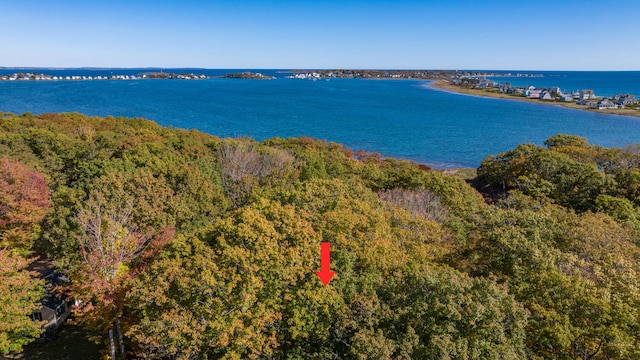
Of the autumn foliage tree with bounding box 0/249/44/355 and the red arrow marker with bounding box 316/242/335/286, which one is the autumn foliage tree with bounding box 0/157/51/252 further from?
the red arrow marker with bounding box 316/242/335/286

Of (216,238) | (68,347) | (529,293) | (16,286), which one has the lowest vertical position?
(68,347)

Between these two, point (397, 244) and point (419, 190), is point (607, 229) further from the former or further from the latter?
point (419, 190)

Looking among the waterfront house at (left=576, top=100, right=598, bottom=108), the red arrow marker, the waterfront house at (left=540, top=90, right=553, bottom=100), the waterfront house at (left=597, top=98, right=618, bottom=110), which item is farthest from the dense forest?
the waterfront house at (left=540, top=90, right=553, bottom=100)

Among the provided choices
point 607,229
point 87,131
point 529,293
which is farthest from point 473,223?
point 87,131

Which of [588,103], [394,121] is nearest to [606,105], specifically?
[588,103]

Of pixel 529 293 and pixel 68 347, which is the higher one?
pixel 529 293

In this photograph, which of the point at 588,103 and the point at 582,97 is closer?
the point at 588,103

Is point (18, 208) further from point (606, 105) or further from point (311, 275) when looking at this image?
point (606, 105)
